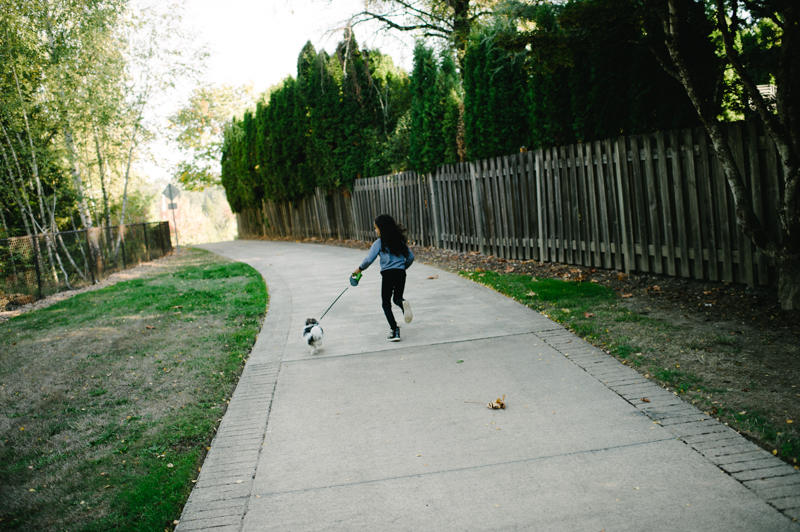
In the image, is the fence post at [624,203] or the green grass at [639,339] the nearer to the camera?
the green grass at [639,339]

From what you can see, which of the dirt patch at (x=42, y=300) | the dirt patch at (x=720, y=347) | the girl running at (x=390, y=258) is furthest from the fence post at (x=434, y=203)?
the girl running at (x=390, y=258)

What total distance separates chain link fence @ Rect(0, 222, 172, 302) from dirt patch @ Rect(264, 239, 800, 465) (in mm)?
10698

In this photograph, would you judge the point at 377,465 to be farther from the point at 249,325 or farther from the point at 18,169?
the point at 18,169

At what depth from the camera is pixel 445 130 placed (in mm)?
14281

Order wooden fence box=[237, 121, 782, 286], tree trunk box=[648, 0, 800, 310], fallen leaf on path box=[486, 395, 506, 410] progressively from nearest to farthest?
fallen leaf on path box=[486, 395, 506, 410] < tree trunk box=[648, 0, 800, 310] < wooden fence box=[237, 121, 782, 286]

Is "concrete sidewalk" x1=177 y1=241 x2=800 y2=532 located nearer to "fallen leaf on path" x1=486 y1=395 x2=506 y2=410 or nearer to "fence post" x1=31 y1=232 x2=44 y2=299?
"fallen leaf on path" x1=486 y1=395 x2=506 y2=410

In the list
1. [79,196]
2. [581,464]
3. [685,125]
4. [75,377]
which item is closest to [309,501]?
[581,464]

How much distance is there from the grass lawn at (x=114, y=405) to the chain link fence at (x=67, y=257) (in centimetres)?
171

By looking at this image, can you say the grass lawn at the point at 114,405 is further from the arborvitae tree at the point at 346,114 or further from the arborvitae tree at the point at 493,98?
the arborvitae tree at the point at 346,114

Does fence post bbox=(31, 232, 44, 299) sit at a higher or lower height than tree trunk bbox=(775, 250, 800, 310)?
higher

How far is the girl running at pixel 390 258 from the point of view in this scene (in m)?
6.79

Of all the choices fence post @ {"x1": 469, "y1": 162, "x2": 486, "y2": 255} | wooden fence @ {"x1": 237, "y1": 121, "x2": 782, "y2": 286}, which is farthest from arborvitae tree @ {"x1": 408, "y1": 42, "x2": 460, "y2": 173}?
fence post @ {"x1": 469, "y1": 162, "x2": 486, "y2": 255}

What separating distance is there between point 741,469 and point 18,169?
14.5 meters

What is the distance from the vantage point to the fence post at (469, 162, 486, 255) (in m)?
13.2
